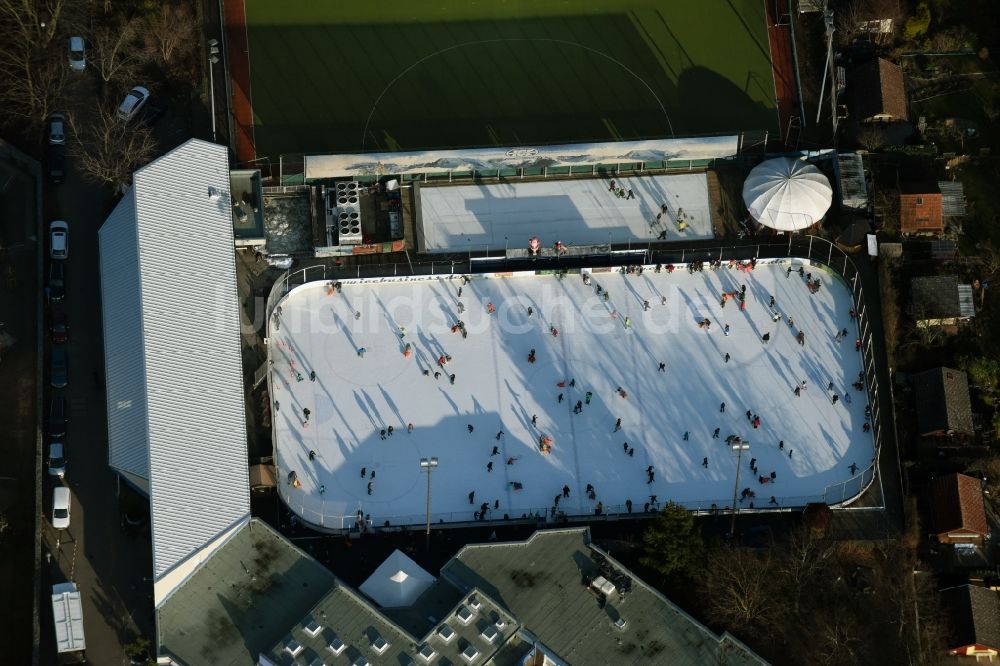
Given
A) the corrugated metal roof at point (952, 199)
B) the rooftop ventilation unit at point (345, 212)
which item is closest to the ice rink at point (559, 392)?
the rooftop ventilation unit at point (345, 212)

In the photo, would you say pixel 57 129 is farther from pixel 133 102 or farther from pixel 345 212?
pixel 345 212

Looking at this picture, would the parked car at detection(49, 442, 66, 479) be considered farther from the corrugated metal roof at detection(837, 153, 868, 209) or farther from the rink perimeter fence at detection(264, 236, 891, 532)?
the corrugated metal roof at detection(837, 153, 868, 209)

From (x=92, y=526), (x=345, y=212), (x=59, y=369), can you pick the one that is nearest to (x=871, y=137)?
(x=345, y=212)

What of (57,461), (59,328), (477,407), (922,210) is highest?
(922,210)

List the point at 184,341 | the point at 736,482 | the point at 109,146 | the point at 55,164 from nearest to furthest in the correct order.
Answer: the point at 184,341
the point at 736,482
the point at 109,146
the point at 55,164

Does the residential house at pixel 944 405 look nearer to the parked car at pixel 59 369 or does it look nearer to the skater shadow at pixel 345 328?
the skater shadow at pixel 345 328

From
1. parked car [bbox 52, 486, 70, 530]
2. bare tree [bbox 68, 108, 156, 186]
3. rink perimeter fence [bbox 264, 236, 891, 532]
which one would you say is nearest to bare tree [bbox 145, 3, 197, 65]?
bare tree [bbox 68, 108, 156, 186]
